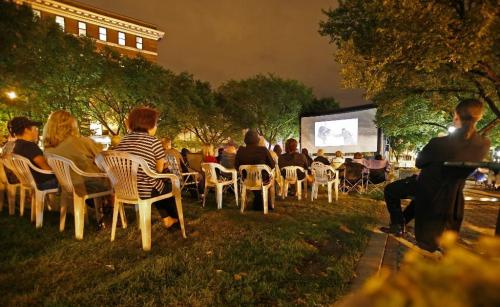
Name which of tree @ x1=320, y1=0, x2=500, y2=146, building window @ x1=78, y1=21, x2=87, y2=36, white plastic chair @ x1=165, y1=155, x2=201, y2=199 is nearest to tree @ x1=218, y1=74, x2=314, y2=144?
tree @ x1=320, y1=0, x2=500, y2=146

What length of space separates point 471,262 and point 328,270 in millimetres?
2531

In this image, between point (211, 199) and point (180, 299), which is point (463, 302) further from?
point (211, 199)

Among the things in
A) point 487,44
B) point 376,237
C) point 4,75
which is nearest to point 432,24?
point 487,44

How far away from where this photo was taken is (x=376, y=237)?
4.02 metres

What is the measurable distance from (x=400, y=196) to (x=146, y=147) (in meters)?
3.54

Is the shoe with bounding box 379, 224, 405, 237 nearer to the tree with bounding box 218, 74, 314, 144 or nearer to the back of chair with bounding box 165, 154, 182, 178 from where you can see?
the back of chair with bounding box 165, 154, 182, 178

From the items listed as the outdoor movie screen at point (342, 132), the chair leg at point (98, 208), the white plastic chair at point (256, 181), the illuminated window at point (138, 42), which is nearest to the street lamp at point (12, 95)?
the chair leg at point (98, 208)

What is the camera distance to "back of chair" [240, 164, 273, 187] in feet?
18.2

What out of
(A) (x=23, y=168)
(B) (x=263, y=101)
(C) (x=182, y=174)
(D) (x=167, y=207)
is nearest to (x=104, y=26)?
(B) (x=263, y=101)

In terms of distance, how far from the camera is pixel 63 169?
3.63 metres

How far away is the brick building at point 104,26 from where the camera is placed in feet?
117

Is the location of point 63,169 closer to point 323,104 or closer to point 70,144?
point 70,144

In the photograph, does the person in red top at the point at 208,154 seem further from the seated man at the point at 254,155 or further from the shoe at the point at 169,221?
the shoe at the point at 169,221

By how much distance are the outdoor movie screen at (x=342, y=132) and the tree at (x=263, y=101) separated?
4.41 m
